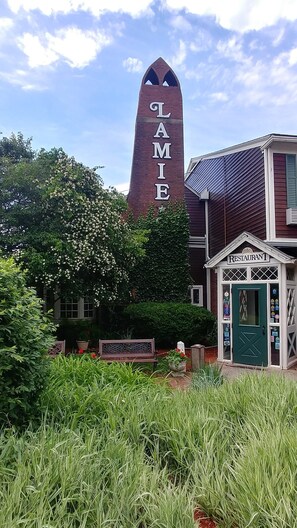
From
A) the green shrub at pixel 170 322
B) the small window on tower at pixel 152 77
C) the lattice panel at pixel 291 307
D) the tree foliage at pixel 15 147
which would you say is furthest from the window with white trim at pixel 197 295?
the small window on tower at pixel 152 77

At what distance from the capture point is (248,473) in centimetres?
257

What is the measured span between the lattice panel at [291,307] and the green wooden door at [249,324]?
0.76 metres

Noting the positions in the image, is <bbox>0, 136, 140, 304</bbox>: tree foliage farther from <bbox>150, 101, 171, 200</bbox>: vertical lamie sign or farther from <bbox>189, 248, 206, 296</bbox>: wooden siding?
<bbox>189, 248, 206, 296</bbox>: wooden siding

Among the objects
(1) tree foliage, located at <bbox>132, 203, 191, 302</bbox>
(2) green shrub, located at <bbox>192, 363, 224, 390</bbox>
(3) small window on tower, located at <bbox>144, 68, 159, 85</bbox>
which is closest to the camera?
(2) green shrub, located at <bbox>192, 363, 224, 390</bbox>

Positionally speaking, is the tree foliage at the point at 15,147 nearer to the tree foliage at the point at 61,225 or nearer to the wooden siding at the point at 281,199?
the tree foliage at the point at 61,225

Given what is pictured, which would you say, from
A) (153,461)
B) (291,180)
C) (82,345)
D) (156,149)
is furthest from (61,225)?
(153,461)

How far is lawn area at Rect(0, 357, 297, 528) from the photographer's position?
2.30 m

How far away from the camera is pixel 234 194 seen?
13.2 meters

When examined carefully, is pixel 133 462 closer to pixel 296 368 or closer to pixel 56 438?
pixel 56 438

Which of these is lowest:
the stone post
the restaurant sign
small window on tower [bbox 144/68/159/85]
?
the stone post

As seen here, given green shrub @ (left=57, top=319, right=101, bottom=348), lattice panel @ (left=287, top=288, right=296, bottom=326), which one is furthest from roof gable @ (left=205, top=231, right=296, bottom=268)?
green shrub @ (left=57, top=319, right=101, bottom=348)

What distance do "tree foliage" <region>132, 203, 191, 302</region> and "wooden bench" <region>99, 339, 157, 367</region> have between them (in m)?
4.25

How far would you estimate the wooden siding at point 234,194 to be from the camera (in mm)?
11312

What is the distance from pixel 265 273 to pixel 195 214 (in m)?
6.97
